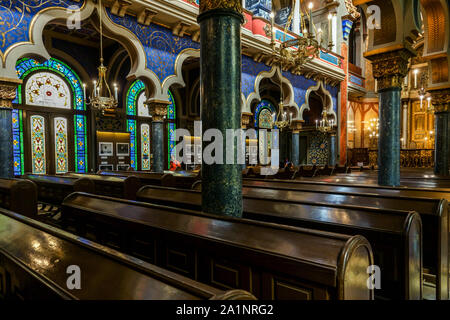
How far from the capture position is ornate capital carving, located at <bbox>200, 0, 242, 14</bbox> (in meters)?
2.90

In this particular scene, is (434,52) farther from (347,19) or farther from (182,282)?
(182,282)

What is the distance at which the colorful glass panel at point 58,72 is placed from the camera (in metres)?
9.57

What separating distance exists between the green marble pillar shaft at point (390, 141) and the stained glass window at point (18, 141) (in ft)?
35.7

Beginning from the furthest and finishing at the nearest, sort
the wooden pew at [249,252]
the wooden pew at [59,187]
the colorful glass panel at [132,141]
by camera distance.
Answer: the colorful glass panel at [132,141] → the wooden pew at [59,187] → the wooden pew at [249,252]

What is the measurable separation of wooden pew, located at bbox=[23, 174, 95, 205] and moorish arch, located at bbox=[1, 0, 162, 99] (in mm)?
2244

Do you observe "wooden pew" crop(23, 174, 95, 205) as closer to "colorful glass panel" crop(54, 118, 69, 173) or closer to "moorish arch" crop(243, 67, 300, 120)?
"colorful glass panel" crop(54, 118, 69, 173)

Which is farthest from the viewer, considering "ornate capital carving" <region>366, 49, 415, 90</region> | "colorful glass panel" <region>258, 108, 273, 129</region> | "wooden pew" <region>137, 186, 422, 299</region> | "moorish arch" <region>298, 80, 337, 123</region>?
"colorful glass panel" <region>258, 108, 273, 129</region>

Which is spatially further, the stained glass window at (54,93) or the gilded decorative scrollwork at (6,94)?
the stained glass window at (54,93)

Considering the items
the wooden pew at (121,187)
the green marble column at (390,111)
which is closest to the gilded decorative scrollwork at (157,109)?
the wooden pew at (121,187)

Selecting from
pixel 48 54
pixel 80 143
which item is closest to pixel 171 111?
pixel 80 143

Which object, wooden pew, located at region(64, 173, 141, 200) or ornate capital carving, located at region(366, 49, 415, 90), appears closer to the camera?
ornate capital carving, located at region(366, 49, 415, 90)

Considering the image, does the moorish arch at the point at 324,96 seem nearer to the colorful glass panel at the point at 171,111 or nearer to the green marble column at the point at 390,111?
the colorful glass panel at the point at 171,111

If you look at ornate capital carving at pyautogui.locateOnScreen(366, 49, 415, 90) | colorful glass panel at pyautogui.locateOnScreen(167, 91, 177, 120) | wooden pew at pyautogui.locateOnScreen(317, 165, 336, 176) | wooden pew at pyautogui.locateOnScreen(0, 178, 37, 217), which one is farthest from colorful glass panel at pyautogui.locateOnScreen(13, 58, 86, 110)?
ornate capital carving at pyautogui.locateOnScreen(366, 49, 415, 90)

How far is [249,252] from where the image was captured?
183 centimetres
